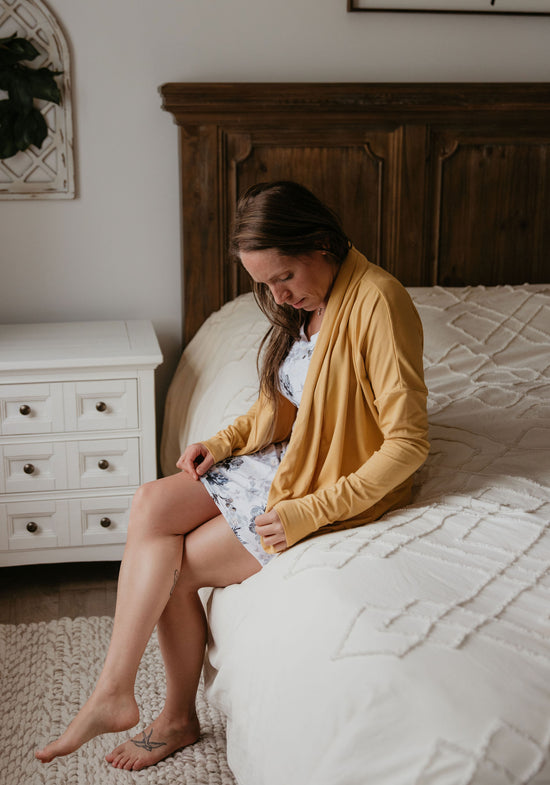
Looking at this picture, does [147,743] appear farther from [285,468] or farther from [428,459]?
[428,459]

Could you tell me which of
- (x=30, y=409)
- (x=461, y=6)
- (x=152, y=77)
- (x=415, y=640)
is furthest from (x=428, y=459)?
(x=461, y=6)

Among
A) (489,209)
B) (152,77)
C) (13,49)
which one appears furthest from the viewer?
(489,209)

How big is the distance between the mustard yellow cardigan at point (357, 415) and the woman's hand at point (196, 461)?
21 cm

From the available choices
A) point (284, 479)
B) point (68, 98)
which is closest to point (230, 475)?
point (284, 479)

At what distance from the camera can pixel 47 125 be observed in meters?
2.45

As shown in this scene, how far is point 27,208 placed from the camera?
2506 mm

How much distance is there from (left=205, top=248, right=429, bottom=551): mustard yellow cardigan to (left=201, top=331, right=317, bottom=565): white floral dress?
0.06 meters

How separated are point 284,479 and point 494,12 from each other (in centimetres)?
193

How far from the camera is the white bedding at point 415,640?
2.79 feet

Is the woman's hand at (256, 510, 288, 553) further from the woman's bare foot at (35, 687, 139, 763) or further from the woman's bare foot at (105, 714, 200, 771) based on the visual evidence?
the woman's bare foot at (105, 714, 200, 771)

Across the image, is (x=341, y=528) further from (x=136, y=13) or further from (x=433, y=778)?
(x=136, y=13)

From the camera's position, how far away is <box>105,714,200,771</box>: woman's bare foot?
153 cm

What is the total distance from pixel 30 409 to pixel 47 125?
92cm

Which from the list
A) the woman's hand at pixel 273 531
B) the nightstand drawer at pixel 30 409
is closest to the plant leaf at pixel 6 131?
the nightstand drawer at pixel 30 409
